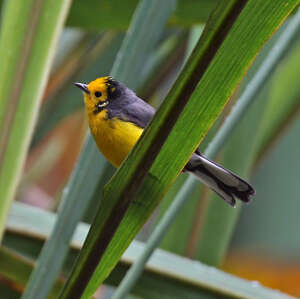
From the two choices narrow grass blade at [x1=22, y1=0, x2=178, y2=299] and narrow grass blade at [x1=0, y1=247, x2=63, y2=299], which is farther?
narrow grass blade at [x1=0, y1=247, x2=63, y2=299]

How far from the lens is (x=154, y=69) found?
103 cm

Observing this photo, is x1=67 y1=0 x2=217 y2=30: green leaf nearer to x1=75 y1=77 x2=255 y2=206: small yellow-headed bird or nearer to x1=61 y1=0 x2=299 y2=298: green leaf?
x1=75 y1=77 x2=255 y2=206: small yellow-headed bird

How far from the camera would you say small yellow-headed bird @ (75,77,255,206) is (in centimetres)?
63

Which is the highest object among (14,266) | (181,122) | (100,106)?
(181,122)

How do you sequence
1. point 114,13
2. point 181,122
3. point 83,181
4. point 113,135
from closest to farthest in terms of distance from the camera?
1. point 181,122
2. point 83,181
3. point 113,135
4. point 114,13

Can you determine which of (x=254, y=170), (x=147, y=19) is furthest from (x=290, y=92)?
(x=147, y=19)

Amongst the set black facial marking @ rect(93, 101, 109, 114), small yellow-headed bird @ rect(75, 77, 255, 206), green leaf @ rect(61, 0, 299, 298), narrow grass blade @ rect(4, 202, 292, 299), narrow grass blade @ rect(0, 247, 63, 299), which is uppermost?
green leaf @ rect(61, 0, 299, 298)

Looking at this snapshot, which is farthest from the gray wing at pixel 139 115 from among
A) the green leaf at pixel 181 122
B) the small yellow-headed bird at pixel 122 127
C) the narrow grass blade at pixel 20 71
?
the green leaf at pixel 181 122

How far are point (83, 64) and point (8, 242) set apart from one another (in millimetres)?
506

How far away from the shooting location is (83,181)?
0.55 metres

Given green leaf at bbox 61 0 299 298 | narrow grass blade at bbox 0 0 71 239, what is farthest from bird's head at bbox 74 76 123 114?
green leaf at bbox 61 0 299 298

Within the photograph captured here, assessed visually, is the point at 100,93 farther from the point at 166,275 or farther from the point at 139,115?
the point at 166,275

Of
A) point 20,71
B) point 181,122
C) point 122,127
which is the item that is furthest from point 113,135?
point 181,122

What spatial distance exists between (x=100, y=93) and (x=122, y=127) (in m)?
0.08
